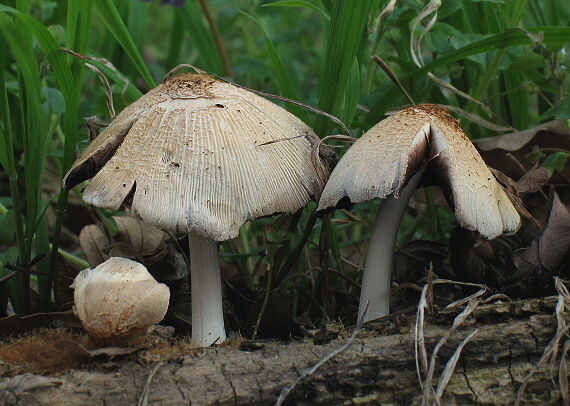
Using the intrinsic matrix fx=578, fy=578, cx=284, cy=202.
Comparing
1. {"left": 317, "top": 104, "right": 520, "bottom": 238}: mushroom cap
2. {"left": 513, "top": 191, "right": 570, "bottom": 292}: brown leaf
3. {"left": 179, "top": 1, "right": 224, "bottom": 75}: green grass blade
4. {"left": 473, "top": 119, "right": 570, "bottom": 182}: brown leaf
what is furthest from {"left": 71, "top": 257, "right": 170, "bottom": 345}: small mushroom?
{"left": 179, "top": 1, "right": 224, "bottom": 75}: green grass blade

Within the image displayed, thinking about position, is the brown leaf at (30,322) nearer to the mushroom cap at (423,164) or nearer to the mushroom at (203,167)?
the mushroom at (203,167)

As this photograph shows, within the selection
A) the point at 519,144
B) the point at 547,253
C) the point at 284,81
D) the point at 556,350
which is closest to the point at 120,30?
the point at 284,81

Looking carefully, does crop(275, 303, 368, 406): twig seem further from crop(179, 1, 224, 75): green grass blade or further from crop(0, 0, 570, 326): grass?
crop(179, 1, 224, 75): green grass blade

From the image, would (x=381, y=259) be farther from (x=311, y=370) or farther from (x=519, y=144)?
(x=519, y=144)

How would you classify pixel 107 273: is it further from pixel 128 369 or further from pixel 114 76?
pixel 114 76

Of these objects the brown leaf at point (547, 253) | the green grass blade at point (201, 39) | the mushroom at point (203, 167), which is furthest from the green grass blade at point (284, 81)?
the green grass blade at point (201, 39)

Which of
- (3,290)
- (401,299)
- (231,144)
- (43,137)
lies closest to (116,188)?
(231,144)
